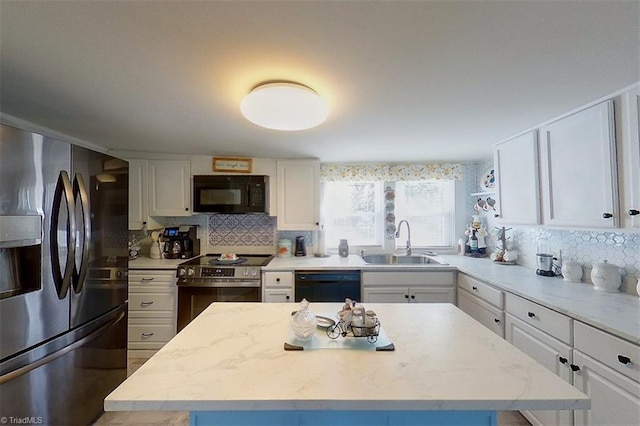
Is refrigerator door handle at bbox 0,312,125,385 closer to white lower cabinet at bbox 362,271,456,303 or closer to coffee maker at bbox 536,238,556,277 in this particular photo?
white lower cabinet at bbox 362,271,456,303

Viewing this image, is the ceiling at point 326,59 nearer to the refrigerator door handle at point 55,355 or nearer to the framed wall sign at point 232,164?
the framed wall sign at point 232,164

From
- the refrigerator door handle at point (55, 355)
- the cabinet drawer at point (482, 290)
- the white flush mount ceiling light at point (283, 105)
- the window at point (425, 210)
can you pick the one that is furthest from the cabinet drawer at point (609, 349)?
the refrigerator door handle at point (55, 355)

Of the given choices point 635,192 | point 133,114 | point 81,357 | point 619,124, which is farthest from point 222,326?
point 619,124

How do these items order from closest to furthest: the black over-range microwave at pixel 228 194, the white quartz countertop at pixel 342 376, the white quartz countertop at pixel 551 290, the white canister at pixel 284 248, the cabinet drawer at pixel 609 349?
the white quartz countertop at pixel 342 376
the cabinet drawer at pixel 609 349
the white quartz countertop at pixel 551 290
the black over-range microwave at pixel 228 194
the white canister at pixel 284 248

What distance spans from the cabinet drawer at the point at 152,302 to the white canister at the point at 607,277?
326 cm

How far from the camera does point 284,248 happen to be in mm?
3078

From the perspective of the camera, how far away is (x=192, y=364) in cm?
85

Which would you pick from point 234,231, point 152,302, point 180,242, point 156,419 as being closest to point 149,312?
point 152,302

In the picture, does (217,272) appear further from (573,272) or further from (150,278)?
(573,272)

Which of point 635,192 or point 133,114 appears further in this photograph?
point 133,114

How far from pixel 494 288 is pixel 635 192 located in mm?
974

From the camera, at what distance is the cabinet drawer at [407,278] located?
2502mm

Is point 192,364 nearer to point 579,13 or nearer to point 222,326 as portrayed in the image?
point 222,326

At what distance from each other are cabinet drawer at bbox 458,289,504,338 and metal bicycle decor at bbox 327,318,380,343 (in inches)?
56.4
